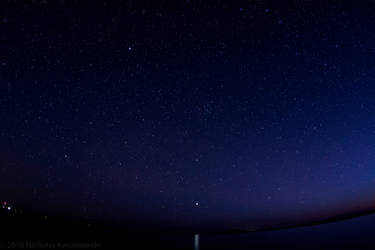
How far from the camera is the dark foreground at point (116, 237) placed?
920cm

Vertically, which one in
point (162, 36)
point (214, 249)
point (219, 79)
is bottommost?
point (214, 249)

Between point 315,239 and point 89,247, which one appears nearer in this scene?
point 315,239

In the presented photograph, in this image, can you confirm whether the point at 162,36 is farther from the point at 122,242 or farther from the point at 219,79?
the point at 122,242

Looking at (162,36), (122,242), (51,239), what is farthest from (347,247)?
(51,239)

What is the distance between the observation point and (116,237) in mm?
11484

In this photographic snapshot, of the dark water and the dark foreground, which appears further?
the dark foreground

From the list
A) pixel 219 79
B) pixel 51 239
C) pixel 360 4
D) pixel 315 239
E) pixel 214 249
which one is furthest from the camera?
pixel 51 239

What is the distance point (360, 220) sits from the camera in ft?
22.5

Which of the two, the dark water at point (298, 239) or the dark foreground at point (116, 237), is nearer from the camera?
the dark water at point (298, 239)

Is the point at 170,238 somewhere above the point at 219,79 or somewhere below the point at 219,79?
below

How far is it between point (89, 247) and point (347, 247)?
9.01 metres

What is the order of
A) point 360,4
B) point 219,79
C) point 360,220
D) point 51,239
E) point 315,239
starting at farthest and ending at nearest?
point 51,239 < point 315,239 < point 360,220 < point 219,79 < point 360,4

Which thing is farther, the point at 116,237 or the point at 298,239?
the point at 116,237

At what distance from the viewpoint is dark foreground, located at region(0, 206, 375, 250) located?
362 inches
